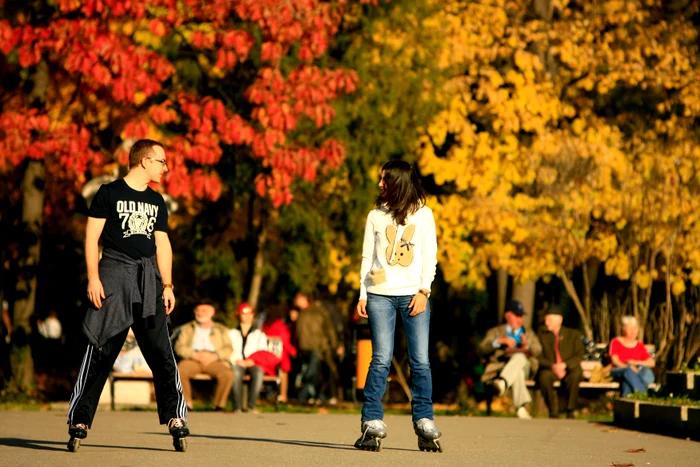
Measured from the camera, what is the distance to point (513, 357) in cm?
1691

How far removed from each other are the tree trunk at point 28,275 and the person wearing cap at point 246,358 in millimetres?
2522

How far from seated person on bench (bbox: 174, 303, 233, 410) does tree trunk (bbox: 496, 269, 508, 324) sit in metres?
7.34

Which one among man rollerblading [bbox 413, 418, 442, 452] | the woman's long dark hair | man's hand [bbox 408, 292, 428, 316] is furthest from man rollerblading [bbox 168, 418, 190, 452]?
the woman's long dark hair

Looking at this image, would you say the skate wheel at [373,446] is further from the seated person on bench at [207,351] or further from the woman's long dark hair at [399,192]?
the seated person on bench at [207,351]

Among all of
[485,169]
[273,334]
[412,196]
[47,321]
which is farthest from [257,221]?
[412,196]

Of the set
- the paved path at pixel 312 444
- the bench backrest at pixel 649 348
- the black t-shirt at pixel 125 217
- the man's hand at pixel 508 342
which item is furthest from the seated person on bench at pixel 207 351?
the black t-shirt at pixel 125 217

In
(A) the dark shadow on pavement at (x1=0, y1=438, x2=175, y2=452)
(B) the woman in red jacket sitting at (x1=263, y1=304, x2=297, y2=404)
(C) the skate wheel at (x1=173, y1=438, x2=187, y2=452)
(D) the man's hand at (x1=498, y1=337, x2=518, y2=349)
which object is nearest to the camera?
(C) the skate wheel at (x1=173, y1=438, x2=187, y2=452)

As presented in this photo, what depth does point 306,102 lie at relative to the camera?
56.1 ft

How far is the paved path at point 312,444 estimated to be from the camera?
29.8ft

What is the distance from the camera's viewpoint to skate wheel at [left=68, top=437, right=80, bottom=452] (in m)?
9.35

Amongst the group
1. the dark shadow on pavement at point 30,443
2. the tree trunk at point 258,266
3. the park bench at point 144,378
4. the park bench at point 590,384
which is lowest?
the dark shadow on pavement at point 30,443

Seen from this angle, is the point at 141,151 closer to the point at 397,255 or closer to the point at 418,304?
the point at 397,255

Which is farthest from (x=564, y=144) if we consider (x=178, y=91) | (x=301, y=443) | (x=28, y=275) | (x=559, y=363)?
(x=301, y=443)

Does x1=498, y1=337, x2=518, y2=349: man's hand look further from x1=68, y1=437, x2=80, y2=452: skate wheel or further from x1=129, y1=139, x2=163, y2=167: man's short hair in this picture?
x1=129, y1=139, x2=163, y2=167: man's short hair
